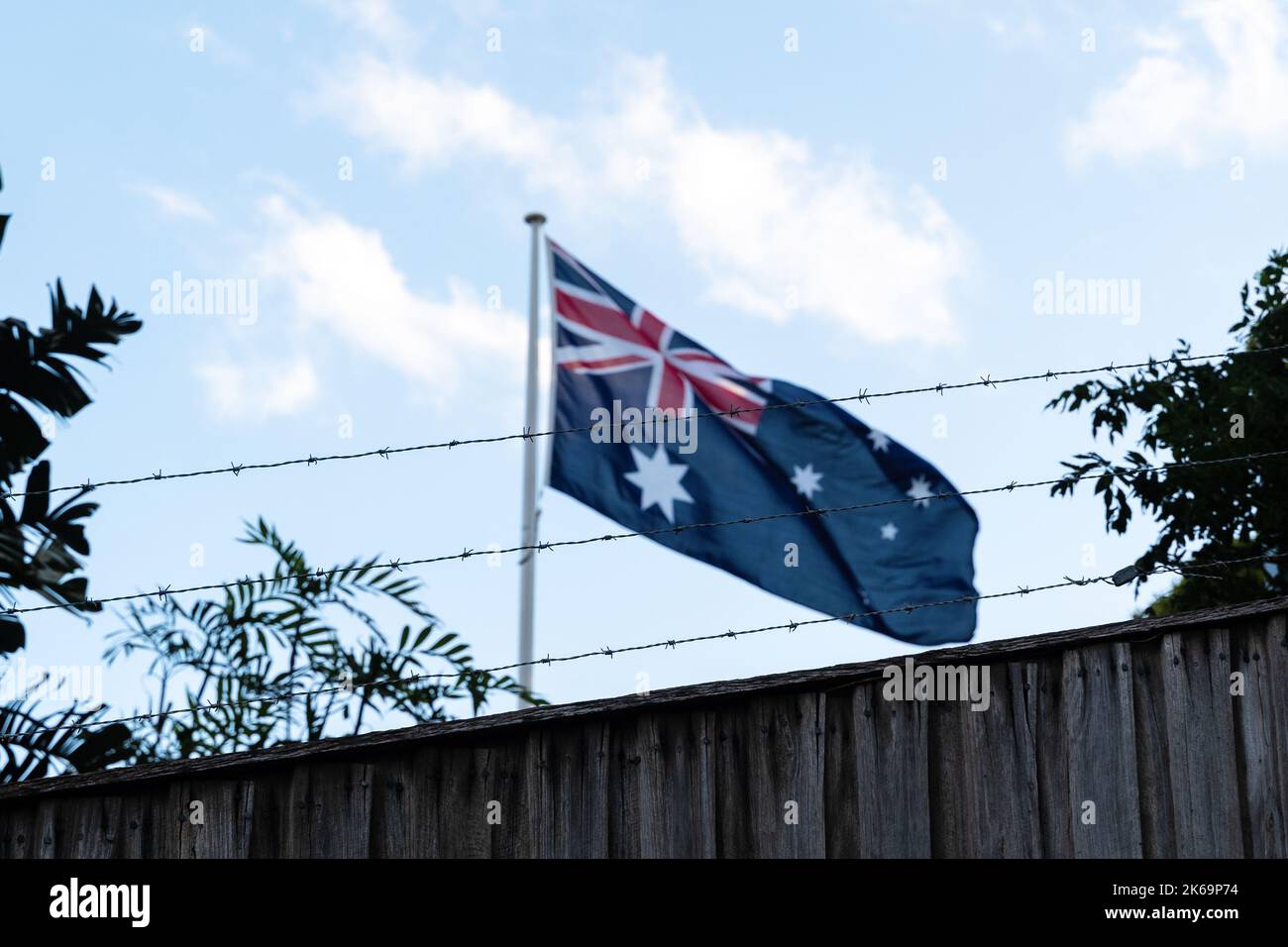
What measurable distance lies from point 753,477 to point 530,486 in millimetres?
2293

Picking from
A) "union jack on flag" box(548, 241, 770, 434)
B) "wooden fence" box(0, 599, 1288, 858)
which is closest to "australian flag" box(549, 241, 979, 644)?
"union jack on flag" box(548, 241, 770, 434)

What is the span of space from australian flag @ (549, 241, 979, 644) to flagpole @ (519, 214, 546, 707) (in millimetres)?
893

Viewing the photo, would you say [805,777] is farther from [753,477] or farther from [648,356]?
[648,356]

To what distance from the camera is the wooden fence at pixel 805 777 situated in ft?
18.6

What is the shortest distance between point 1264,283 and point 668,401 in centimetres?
704

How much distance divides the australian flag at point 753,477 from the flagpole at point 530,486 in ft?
2.93

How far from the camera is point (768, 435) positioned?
12281 mm

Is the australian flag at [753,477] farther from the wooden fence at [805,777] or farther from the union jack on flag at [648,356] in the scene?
the wooden fence at [805,777]

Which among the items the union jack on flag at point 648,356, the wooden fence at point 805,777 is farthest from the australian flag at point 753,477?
the wooden fence at point 805,777

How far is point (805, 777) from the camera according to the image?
5758 mm

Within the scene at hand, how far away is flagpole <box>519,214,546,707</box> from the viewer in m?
12.9

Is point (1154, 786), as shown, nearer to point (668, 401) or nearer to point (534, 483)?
point (668, 401)
